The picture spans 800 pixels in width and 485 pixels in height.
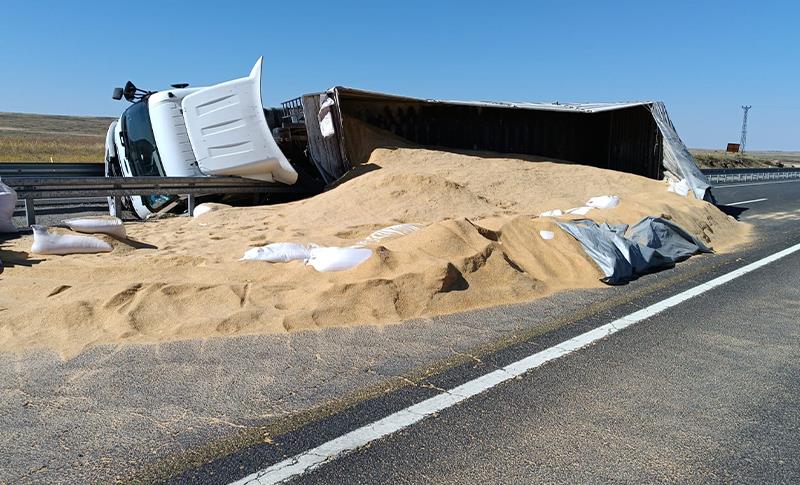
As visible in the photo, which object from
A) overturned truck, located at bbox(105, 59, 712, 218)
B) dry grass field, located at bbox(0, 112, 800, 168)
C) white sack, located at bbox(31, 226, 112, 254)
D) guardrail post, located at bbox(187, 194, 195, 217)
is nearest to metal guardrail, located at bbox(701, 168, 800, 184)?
dry grass field, located at bbox(0, 112, 800, 168)

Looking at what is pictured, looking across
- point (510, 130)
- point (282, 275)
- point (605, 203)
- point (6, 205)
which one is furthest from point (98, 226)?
point (510, 130)

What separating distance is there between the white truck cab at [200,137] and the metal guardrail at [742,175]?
22.6m

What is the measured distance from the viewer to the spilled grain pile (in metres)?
4.73

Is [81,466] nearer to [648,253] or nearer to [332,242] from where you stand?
[332,242]

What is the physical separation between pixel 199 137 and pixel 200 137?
0.10 feet

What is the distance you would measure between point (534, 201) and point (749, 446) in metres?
9.09

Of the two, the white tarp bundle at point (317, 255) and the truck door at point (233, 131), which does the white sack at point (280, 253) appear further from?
the truck door at point (233, 131)

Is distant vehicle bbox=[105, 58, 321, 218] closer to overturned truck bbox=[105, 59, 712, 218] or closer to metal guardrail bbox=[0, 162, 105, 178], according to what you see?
overturned truck bbox=[105, 59, 712, 218]

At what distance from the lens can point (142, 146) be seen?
12.2m

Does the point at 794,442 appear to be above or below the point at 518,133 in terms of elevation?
below

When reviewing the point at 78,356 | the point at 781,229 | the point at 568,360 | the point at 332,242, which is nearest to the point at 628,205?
the point at 781,229

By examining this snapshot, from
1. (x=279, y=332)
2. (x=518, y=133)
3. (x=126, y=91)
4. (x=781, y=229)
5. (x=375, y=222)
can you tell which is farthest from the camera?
(x=518, y=133)

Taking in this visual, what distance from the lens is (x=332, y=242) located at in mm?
7836

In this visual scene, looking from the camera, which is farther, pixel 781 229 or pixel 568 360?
pixel 781 229
